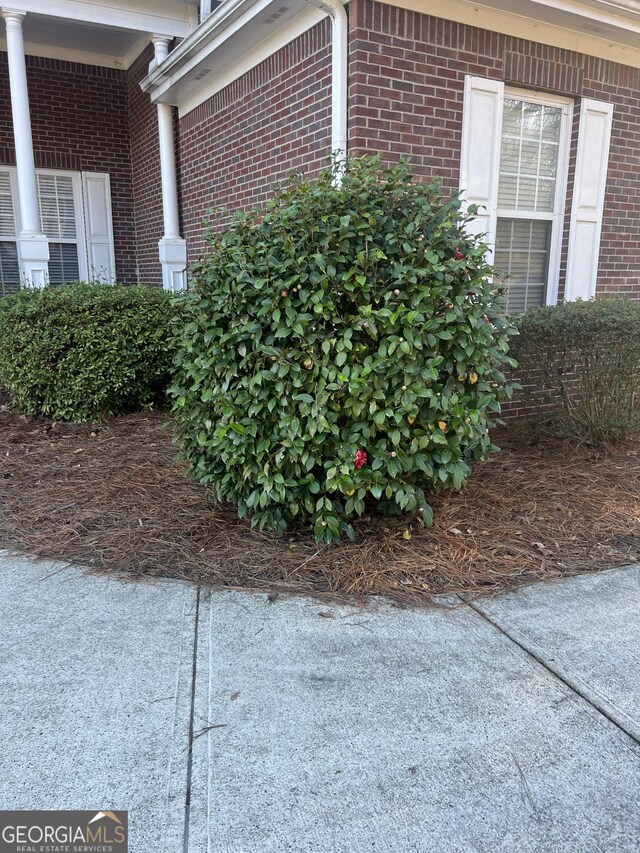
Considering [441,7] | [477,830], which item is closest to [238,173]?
[441,7]

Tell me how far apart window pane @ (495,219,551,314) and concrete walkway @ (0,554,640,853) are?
3.44 m

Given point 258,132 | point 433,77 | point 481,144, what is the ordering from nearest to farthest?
point 433,77 → point 481,144 → point 258,132

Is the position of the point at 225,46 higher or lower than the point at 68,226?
higher

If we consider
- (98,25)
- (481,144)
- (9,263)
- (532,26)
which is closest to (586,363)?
Result: (481,144)

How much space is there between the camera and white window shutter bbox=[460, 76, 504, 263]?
5012 mm

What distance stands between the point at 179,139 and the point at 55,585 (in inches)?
235

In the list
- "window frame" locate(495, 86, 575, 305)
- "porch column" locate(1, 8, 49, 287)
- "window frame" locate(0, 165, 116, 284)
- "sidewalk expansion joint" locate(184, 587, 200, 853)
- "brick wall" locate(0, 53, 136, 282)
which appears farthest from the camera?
"window frame" locate(0, 165, 116, 284)

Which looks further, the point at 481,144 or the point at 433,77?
the point at 481,144

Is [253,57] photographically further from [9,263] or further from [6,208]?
[9,263]

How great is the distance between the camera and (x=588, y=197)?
19.2ft

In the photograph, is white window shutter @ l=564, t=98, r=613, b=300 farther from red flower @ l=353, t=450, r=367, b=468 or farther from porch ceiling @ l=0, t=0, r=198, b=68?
porch ceiling @ l=0, t=0, r=198, b=68

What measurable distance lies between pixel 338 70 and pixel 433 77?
0.79m

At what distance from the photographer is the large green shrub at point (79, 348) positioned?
5.72m

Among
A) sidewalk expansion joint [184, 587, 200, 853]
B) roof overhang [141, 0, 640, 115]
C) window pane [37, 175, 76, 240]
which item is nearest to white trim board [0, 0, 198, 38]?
roof overhang [141, 0, 640, 115]
